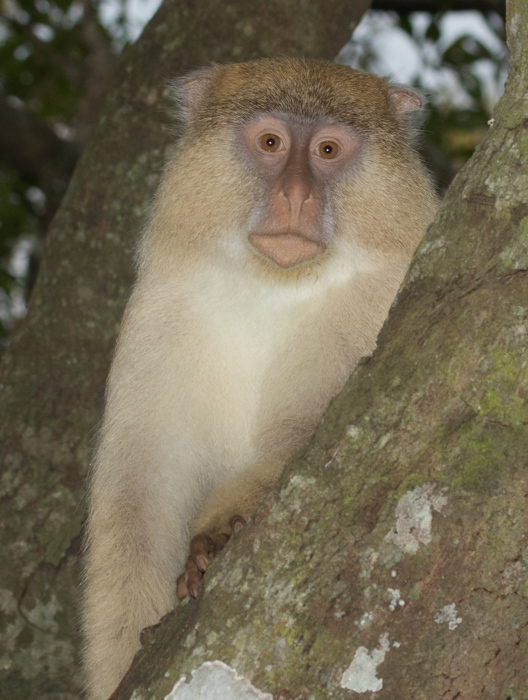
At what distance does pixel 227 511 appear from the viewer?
10.8ft

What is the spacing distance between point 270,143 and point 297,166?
28cm

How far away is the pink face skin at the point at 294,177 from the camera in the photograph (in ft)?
11.3

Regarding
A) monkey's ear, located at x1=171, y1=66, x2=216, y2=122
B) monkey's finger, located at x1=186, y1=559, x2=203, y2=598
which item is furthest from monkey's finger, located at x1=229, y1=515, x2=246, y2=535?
monkey's ear, located at x1=171, y1=66, x2=216, y2=122

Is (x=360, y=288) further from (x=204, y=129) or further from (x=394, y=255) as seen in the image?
(x=204, y=129)

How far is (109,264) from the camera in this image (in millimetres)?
4906

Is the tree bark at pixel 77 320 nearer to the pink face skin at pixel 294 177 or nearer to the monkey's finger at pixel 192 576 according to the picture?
the pink face skin at pixel 294 177

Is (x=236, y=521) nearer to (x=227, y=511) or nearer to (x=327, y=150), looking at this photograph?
(x=227, y=511)

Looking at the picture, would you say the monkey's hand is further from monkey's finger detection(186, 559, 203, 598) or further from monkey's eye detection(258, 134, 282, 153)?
monkey's eye detection(258, 134, 282, 153)

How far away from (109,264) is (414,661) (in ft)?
10.8

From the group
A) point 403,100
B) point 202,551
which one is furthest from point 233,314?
point 403,100

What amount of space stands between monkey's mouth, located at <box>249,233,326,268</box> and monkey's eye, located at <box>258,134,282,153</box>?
0.52m

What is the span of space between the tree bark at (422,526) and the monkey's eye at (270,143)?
1635mm

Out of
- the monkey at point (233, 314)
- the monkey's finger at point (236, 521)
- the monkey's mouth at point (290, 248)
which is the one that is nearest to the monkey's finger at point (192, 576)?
the monkey's finger at point (236, 521)

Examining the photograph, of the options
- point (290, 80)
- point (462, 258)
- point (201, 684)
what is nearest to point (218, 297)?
point (290, 80)
